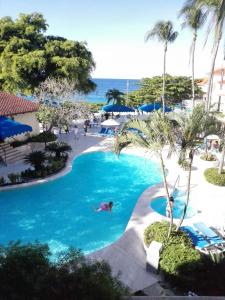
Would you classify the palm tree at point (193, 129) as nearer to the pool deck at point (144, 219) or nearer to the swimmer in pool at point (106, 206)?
the pool deck at point (144, 219)

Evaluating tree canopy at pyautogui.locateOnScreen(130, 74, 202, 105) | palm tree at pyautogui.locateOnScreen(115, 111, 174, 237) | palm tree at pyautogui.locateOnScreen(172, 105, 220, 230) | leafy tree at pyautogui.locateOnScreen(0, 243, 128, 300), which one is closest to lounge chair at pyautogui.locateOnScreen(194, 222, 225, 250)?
palm tree at pyautogui.locateOnScreen(115, 111, 174, 237)

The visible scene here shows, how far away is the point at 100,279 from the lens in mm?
6008

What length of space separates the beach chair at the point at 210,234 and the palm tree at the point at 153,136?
5.96 ft

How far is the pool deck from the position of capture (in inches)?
413

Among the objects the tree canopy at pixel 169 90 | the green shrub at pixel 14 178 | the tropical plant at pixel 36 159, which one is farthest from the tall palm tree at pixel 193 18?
the tree canopy at pixel 169 90

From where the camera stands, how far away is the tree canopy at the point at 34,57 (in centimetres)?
3077

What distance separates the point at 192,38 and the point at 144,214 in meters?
18.4

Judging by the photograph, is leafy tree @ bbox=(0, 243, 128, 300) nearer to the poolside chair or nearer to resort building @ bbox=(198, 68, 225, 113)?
the poolside chair

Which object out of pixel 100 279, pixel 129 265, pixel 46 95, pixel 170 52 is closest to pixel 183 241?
pixel 129 265

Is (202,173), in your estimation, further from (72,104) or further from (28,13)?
(28,13)

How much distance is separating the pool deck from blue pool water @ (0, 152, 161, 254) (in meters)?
0.90

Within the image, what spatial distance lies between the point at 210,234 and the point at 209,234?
1.6 inches

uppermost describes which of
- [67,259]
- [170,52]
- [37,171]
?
[170,52]

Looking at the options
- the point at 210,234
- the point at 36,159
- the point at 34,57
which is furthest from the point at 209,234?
the point at 34,57
